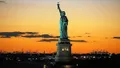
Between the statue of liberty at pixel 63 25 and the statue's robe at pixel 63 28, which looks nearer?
the statue of liberty at pixel 63 25

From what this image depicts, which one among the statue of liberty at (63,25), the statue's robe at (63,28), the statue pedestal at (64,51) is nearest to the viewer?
the statue of liberty at (63,25)

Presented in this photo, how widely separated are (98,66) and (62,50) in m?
10.8

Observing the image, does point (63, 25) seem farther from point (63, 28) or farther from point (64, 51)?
point (64, 51)

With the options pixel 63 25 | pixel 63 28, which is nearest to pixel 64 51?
pixel 63 28

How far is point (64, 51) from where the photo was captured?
33.8 metres

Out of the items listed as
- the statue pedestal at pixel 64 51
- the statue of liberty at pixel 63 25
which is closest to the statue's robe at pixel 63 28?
the statue of liberty at pixel 63 25

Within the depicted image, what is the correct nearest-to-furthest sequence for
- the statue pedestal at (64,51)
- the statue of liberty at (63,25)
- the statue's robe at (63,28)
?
1. the statue of liberty at (63,25)
2. the statue's robe at (63,28)
3. the statue pedestal at (64,51)

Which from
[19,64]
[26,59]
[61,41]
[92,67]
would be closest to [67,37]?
[61,41]

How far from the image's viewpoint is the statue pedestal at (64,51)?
33.6 metres

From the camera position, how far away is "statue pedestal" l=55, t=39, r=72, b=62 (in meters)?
33.6

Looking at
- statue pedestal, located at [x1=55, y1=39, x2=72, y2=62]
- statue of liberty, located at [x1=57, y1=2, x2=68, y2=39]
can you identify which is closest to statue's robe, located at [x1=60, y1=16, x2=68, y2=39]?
statue of liberty, located at [x1=57, y1=2, x2=68, y2=39]

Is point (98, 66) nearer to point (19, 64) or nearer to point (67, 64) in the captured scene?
point (19, 64)

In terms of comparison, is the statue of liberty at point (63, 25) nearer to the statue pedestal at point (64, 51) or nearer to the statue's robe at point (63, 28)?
the statue's robe at point (63, 28)

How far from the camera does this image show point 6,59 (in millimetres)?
50250
